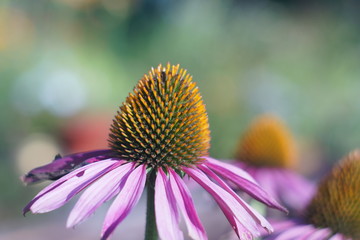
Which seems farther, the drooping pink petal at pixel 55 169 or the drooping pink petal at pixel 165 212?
the drooping pink petal at pixel 55 169

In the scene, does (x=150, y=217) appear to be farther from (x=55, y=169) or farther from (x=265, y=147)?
(x=265, y=147)

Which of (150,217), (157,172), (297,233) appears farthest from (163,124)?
(297,233)

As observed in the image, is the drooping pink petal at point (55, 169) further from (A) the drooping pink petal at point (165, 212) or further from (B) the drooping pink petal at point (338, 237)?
(B) the drooping pink petal at point (338, 237)

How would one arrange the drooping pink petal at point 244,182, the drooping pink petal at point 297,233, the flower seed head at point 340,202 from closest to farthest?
the drooping pink petal at point 244,182 → the drooping pink petal at point 297,233 → the flower seed head at point 340,202

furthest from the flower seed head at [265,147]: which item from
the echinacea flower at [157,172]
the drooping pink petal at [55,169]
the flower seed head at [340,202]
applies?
the drooping pink petal at [55,169]

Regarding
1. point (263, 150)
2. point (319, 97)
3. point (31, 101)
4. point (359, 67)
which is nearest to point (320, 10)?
point (359, 67)

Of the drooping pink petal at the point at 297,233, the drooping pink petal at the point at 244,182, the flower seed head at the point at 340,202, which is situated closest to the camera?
the drooping pink petal at the point at 244,182
